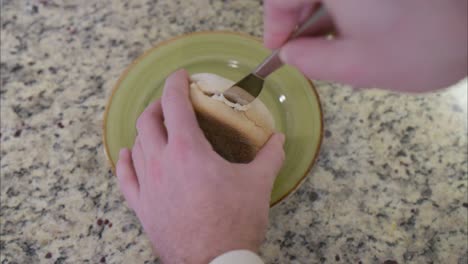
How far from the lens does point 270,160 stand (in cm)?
67

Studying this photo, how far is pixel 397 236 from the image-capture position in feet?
2.47

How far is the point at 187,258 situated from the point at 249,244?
0.09 m

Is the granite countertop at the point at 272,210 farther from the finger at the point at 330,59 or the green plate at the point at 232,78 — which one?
the finger at the point at 330,59

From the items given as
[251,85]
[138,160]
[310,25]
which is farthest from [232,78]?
[310,25]

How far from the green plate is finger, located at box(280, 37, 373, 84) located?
29 cm

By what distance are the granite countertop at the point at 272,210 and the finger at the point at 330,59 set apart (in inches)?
14.6

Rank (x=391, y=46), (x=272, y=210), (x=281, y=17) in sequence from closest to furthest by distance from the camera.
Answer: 1. (x=391, y=46)
2. (x=281, y=17)
3. (x=272, y=210)

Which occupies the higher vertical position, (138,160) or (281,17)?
(281,17)

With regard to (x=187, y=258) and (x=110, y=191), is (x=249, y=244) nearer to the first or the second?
(x=187, y=258)

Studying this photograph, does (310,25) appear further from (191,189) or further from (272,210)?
(272,210)

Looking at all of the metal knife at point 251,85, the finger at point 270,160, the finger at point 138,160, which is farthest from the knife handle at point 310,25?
the finger at point 138,160

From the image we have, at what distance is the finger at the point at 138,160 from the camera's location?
2.26 ft

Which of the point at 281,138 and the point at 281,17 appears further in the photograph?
the point at 281,138

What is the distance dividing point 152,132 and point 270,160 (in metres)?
0.19
